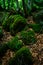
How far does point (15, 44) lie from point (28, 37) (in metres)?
0.80

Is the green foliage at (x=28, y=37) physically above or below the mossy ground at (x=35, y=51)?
above

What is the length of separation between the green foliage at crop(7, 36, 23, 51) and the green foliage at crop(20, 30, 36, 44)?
316 mm

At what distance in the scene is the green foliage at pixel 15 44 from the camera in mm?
7030

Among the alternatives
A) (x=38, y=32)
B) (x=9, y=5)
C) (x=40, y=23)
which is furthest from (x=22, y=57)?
(x=9, y=5)

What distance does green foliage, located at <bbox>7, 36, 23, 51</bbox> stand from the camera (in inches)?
277

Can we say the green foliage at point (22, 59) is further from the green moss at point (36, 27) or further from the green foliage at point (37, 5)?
the green foliage at point (37, 5)

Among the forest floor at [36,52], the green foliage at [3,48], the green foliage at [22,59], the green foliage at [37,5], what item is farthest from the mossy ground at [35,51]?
the green foliage at [37,5]

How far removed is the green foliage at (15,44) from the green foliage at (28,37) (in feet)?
1.04

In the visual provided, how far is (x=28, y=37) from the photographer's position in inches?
298

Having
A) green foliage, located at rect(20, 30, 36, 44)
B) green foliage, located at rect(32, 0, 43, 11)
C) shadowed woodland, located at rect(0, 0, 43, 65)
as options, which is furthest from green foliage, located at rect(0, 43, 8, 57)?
green foliage, located at rect(32, 0, 43, 11)

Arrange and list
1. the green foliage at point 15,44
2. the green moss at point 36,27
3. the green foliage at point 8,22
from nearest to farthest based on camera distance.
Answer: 1. the green foliage at point 15,44
2. the green moss at point 36,27
3. the green foliage at point 8,22

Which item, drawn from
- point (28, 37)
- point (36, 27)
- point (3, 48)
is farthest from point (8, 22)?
point (3, 48)

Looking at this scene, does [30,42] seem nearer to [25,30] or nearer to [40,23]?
[25,30]

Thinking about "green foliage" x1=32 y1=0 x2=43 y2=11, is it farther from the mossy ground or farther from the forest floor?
the forest floor
